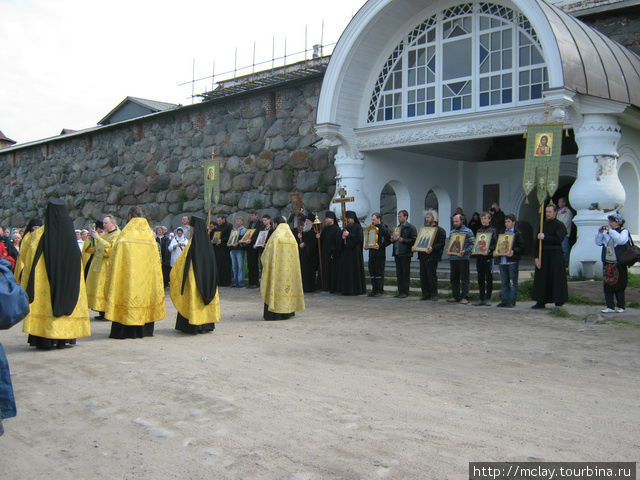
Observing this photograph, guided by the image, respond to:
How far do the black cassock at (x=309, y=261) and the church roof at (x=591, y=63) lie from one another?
230 inches

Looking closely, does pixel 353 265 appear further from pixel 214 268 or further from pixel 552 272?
pixel 214 268

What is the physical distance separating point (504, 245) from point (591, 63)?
3.91m

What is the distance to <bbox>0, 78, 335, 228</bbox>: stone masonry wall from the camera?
1645cm

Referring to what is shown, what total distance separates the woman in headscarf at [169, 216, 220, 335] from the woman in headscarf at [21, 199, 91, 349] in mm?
1358

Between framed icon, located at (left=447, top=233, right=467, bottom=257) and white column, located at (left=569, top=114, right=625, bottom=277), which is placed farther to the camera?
white column, located at (left=569, top=114, right=625, bottom=277)

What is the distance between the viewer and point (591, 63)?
11.3 meters

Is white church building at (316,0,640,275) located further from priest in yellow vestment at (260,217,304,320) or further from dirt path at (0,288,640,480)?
priest in yellow vestment at (260,217,304,320)

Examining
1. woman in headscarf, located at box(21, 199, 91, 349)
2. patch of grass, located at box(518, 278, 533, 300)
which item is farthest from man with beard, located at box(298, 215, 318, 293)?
woman in headscarf, located at box(21, 199, 91, 349)

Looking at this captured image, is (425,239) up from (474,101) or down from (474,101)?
down

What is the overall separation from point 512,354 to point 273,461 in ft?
12.4

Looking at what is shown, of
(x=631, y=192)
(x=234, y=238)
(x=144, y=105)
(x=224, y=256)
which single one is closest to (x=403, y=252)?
(x=234, y=238)

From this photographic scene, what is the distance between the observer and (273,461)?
12.0ft

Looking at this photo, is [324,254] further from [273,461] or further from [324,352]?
[273,461]

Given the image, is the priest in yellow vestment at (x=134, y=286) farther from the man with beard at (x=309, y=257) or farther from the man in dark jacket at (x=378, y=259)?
the man with beard at (x=309, y=257)
